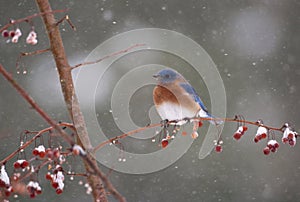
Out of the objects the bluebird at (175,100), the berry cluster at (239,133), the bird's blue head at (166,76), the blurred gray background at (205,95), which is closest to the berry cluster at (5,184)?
the berry cluster at (239,133)

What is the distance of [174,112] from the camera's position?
8.45 feet

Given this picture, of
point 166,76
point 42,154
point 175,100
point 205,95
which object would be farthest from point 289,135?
point 205,95

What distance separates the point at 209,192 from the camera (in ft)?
20.5

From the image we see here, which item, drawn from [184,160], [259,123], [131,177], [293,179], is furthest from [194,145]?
[259,123]

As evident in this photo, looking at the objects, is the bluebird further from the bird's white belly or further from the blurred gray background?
the blurred gray background

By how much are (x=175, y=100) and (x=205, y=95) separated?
10.8 ft

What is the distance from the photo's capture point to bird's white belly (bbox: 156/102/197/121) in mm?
2568

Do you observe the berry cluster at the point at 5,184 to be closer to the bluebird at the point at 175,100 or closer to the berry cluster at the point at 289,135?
the berry cluster at the point at 289,135

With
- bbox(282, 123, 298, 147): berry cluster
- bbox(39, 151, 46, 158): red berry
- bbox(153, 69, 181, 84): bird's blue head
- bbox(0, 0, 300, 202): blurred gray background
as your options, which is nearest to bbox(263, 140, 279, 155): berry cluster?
bbox(282, 123, 298, 147): berry cluster

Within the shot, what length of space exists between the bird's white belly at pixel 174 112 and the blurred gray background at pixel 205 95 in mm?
3267

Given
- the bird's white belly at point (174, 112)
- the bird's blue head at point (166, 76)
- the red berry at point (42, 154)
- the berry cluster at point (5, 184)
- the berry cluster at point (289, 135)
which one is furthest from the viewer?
the bird's blue head at point (166, 76)

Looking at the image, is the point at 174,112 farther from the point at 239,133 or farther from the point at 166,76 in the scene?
the point at 239,133

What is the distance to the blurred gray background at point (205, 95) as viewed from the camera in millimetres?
6188

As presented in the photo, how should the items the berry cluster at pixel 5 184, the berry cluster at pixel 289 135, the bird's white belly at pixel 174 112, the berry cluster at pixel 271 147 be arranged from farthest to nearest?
the bird's white belly at pixel 174 112 → the berry cluster at pixel 271 147 → the berry cluster at pixel 289 135 → the berry cluster at pixel 5 184
